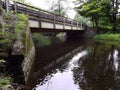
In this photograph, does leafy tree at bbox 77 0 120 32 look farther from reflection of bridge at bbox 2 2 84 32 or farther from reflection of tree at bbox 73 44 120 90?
reflection of tree at bbox 73 44 120 90

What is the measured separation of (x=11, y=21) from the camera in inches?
397

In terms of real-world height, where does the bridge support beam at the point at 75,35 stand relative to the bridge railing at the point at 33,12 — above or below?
below

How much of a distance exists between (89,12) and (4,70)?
33039mm

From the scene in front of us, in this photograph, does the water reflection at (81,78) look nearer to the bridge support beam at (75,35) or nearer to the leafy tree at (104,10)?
the leafy tree at (104,10)

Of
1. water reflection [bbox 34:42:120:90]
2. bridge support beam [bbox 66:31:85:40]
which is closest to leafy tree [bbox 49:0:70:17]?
bridge support beam [bbox 66:31:85:40]

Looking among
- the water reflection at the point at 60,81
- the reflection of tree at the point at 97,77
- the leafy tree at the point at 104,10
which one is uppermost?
the leafy tree at the point at 104,10

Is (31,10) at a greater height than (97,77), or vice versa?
(31,10)

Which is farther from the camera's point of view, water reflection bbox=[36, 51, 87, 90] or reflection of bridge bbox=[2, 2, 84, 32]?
reflection of bridge bbox=[2, 2, 84, 32]

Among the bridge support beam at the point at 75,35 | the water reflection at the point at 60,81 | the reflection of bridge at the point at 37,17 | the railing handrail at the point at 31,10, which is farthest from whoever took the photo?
the bridge support beam at the point at 75,35

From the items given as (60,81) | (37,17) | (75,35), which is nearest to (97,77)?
(60,81)

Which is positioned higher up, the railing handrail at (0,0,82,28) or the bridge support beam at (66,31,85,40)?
the railing handrail at (0,0,82,28)

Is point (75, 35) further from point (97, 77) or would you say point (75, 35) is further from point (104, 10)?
point (97, 77)

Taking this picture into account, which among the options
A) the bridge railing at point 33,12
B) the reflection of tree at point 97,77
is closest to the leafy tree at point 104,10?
the bridge railing at point 33,12

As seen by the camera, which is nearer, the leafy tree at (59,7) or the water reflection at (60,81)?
the water reflection at (60,81)
